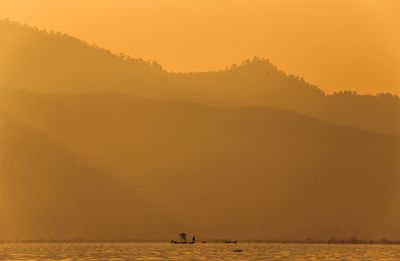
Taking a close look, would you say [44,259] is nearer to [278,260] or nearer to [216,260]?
[216,260]

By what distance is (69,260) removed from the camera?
18300cm

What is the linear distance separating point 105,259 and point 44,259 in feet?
43.1

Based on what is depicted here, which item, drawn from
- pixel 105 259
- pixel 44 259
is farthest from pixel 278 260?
pixel 44 259

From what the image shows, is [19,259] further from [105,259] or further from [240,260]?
[240,260]

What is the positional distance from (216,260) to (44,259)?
3705 centimetres

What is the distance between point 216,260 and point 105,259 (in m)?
24.0

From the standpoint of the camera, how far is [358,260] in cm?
19250

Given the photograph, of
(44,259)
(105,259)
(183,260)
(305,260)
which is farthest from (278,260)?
(44,259)

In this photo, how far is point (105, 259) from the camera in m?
189

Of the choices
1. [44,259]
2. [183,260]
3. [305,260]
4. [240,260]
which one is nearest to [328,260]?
[305,260]

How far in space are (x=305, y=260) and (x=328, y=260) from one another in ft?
23.0

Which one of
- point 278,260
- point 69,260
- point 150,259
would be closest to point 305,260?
point 278,260

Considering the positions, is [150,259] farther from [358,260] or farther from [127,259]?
[358,260]

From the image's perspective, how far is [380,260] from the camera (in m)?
193
